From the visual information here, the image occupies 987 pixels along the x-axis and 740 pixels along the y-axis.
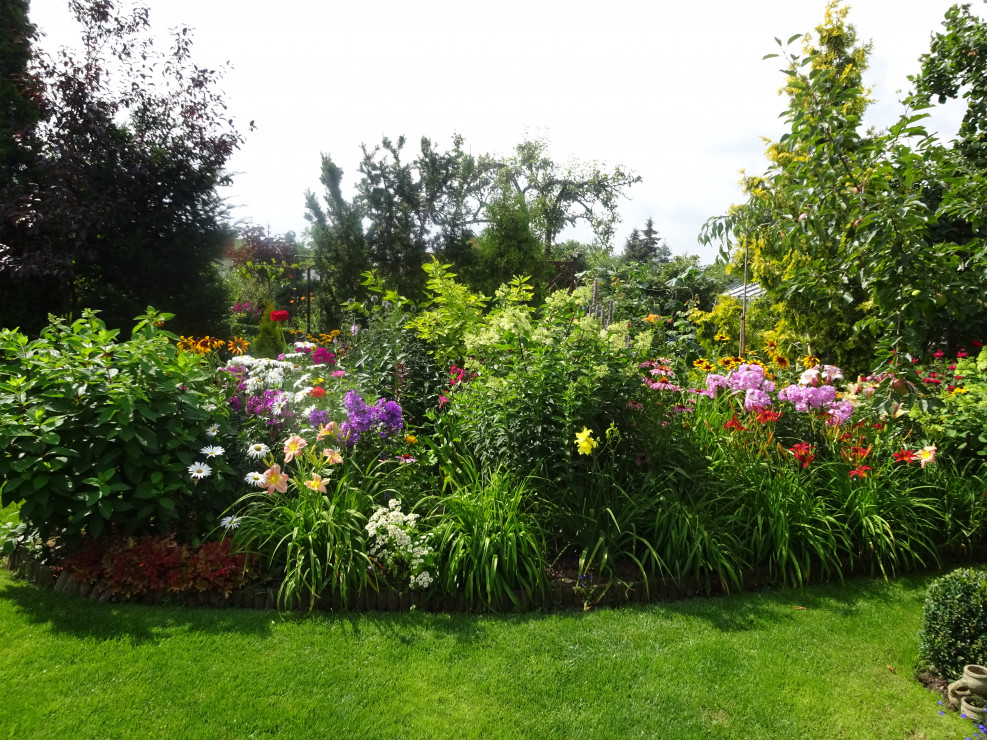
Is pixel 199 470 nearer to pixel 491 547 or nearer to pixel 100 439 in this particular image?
pixel 100 439

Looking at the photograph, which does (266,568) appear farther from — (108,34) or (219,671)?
(108,34)

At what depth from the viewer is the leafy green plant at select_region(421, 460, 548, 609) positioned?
3164 mm

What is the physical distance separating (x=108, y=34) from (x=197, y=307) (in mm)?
3519

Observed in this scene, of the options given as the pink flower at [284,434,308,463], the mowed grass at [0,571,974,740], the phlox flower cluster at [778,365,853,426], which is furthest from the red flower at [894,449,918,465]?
the pink flower at [284,434,308,463]

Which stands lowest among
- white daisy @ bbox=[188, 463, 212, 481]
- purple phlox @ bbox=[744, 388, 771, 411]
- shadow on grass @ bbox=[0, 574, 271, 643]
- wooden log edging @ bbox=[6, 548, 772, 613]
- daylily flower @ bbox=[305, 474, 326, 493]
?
shadow on grass @ bbox=[0, 574, 271, 643]

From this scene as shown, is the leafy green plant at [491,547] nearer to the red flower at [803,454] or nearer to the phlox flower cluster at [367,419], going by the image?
the phlox flower cluster at [367,419]

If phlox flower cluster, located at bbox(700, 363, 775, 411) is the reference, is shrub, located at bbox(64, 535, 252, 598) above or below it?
below

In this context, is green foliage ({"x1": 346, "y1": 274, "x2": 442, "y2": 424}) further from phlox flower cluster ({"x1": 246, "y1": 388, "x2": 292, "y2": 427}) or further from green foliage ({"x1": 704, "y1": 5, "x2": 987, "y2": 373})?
green foliage ({"x1": 704, "y1": 5, "x2": 987, "y2": 373})

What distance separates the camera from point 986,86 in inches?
209

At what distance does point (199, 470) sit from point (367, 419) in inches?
40.5

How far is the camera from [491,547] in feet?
10.5

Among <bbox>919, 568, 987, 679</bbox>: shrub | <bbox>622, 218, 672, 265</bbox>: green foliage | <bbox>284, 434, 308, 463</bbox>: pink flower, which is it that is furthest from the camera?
<bbox>622, 218, 672, 265</bbox>: green foliage

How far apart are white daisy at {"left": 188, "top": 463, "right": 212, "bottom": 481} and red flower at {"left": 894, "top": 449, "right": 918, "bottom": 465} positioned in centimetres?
431

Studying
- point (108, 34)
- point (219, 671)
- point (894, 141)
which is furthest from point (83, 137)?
point (894, 141)
